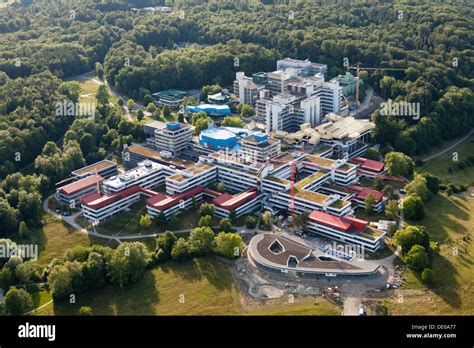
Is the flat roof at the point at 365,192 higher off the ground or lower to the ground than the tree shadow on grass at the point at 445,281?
higher

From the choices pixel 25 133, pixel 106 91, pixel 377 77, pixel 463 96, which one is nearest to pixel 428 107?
pixel 463 96

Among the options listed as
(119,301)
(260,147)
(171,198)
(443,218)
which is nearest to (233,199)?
(171,198)

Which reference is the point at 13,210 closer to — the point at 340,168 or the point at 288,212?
the point at 288,212

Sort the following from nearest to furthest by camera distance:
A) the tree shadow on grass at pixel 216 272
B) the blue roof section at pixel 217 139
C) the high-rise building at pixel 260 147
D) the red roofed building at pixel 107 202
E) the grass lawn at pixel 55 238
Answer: the tree shadow on grass at pixel 216 272, the grass lawn at pixel 55 238, the red roofed building at pixel 107 202, the high-rise building at pixel 260 147, the blue roof section at pixel 217 139

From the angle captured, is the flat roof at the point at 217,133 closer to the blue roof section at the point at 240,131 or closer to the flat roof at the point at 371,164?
the blue roof section at the point at 240,131

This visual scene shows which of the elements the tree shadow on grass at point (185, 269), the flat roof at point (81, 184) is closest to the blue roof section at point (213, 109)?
the flat roof at point (81, 184)

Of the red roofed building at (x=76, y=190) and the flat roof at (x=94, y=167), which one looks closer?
the red roofed building at (x=76, y=190)
